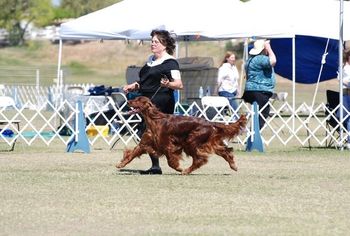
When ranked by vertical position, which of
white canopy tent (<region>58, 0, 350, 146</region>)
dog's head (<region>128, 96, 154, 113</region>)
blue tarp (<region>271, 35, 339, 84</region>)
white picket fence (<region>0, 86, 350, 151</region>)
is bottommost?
white picket fence (<region>0, 86, 350, 151</region>)

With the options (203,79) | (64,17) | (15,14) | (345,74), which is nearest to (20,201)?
(345,74)

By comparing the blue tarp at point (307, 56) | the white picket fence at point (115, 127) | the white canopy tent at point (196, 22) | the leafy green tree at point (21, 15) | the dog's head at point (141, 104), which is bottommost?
the leafy green tree at point (21, 15)

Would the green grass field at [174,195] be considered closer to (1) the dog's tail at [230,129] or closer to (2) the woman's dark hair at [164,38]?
(1) the dog's tail at [230,129]

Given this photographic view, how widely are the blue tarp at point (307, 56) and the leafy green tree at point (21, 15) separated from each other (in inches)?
1681

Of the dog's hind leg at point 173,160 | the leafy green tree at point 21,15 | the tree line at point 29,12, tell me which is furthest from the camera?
the tree line at point 29,12

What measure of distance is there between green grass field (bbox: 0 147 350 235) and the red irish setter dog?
258mm

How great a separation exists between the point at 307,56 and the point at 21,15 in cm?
4919

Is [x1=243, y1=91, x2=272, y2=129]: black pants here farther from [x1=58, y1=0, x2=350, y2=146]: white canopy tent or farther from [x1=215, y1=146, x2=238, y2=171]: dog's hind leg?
[x1=215, y1=146, x2=238, y2=171]: dog's hind leg

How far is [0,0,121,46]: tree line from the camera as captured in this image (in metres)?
68.6

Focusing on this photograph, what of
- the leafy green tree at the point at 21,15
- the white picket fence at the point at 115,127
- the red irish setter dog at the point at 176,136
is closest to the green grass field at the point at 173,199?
the red irish setter dog at the point at 176,136

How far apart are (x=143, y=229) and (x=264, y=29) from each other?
10933mm

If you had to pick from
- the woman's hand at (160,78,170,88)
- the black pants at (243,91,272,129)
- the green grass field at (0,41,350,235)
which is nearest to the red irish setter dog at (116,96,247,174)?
the green grass field at (0,41,350,235)

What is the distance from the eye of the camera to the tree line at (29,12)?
6862 centimetres

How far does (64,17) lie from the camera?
81.7m
